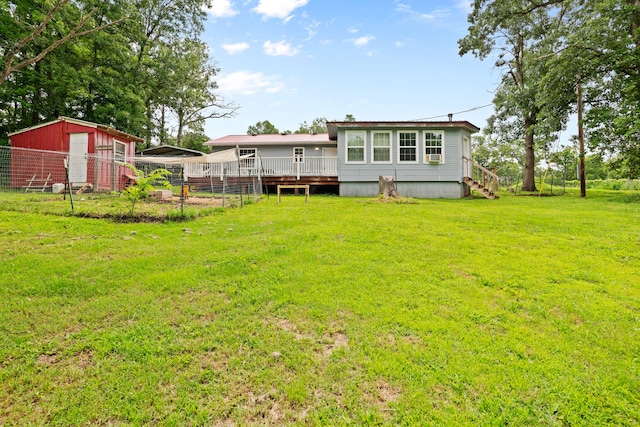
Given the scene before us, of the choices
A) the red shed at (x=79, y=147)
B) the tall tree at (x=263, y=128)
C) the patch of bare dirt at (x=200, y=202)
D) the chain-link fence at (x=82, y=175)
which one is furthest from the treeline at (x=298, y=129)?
the patch of bare dirt at (x=200, y=202)

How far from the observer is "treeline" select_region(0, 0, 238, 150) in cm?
1664

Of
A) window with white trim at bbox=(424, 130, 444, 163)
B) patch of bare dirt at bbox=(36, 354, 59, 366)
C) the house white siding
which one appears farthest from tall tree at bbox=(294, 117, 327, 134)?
patch of bare dirt at bbox=(36, 354, 59, 366)

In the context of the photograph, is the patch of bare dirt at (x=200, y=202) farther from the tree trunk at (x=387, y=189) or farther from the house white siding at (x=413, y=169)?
the house white siding at (x=413, y=169)

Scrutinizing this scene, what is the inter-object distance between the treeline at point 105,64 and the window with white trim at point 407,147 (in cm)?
1383

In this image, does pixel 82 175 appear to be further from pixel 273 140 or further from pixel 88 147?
pixel 273 140

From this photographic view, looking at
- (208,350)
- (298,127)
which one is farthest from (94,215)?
(298,127)

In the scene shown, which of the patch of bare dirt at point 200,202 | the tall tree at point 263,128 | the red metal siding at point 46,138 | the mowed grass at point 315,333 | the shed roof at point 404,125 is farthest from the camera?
the tall tree at point 263,128

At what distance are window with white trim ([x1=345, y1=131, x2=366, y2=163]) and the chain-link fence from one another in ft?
15.4

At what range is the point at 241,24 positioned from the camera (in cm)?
1479

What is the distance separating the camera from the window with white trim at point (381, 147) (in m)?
14.9

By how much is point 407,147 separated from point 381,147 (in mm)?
→ 1233

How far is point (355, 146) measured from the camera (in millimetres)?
14984

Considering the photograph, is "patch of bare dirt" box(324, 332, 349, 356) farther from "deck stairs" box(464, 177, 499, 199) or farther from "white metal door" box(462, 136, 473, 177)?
"white metal door" box(462, 136, 473, 177)

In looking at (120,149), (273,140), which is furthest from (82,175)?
(273,140)
